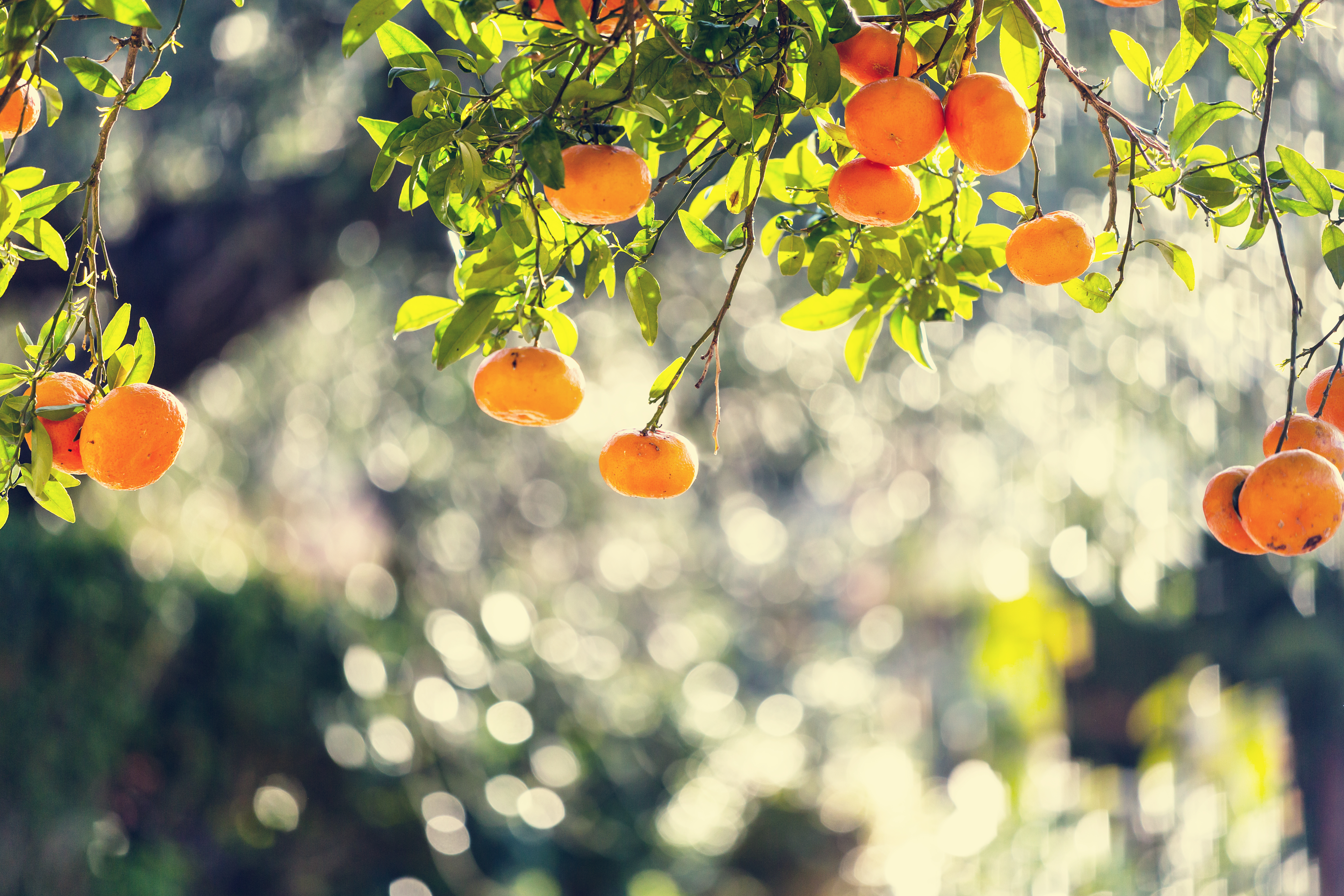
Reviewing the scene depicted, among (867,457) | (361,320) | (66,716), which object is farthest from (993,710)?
(66,716)

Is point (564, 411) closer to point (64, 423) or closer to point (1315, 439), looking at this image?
point (64, 423)

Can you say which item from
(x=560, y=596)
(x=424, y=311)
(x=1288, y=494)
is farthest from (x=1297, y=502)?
(x=560, y=596)

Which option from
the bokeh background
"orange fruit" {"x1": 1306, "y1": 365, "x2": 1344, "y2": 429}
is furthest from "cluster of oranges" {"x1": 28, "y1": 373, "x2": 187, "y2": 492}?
the bokeh background

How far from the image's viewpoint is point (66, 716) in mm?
3080

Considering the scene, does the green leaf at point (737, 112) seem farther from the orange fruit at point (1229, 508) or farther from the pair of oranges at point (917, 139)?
the orange fruit at point (1229, 508)

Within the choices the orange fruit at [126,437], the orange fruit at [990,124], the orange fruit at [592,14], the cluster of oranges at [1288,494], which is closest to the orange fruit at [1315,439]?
the cluster of oranges at [1288,494]

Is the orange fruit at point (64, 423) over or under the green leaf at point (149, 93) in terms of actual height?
under

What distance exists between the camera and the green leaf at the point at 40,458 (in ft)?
2.17

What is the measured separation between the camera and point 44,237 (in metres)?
0.74

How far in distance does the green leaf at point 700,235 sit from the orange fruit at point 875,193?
12 centimetres

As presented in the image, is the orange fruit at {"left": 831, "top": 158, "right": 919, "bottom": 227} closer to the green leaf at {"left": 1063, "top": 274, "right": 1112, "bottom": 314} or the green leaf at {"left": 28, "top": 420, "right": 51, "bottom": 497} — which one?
the green leaf at {"left": 1063, "top": 274, "right": 1112, "bottom": 314}

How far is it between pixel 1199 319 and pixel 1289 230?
0.38 metres

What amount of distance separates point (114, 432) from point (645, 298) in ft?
1.26

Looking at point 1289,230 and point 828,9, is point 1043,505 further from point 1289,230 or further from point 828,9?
point 828,9
